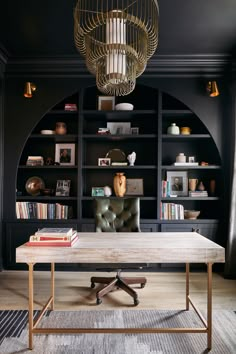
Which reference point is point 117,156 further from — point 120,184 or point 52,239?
point 52,239

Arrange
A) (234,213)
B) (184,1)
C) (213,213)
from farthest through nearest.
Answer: (213,213) → (234,213) → (184,1)

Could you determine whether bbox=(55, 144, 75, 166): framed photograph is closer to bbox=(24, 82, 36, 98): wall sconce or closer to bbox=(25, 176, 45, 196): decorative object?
bbox=(25, 176, 45, 196): decorative object

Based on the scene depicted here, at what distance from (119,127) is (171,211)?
1.32 meters

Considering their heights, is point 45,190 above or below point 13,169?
below

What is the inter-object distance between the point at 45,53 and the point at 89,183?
5.67ft

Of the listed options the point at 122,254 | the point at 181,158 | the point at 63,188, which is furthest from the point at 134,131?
the point at 122,254

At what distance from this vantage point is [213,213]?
3420 millimetres

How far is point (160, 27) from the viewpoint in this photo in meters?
2.62

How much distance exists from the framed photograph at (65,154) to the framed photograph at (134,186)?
81 centimetres

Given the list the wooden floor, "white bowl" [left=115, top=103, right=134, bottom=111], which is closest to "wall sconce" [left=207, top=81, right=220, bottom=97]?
"white bowl" [left=115, top=103, right=134, bottom=111]

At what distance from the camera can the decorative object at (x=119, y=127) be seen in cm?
350

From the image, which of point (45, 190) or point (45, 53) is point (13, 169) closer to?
point (45, 190)

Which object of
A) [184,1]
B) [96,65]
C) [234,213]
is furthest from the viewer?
[234,213]

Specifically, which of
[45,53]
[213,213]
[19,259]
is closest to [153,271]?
[213,213]
